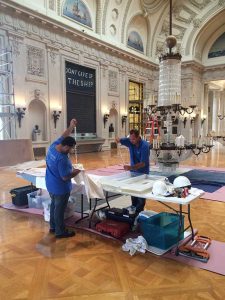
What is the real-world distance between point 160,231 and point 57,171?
1.51m

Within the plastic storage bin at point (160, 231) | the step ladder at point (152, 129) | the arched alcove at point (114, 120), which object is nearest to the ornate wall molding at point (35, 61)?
the step ladder at point (152, 129)

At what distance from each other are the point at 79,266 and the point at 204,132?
69.8 feet

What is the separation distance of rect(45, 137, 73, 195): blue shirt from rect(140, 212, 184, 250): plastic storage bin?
3.75ft

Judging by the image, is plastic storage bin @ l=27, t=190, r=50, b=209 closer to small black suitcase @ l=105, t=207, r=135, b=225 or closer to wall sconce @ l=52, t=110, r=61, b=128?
small black suitcase @ l=105, t=207, r=135, b=225

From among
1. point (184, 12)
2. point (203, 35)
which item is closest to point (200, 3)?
point (184, 12)

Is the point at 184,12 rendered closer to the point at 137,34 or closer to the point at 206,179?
the point at 137,34

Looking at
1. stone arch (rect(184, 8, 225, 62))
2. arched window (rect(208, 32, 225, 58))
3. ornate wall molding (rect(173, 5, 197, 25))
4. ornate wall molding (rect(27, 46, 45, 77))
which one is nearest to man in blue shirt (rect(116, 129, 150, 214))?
ornate wall molding (rect(27, 46, 45, 77))

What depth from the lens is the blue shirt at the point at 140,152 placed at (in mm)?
4047

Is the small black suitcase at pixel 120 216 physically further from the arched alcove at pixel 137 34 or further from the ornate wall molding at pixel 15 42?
the arched alcove at pixel 137 34

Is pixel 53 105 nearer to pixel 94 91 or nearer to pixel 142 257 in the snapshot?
pixel 94 91

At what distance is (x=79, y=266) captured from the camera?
2857 mm

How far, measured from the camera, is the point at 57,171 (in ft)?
11.4

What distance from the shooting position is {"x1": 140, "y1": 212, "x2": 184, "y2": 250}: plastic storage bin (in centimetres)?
320


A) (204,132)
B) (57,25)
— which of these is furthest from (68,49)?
(204,132)
